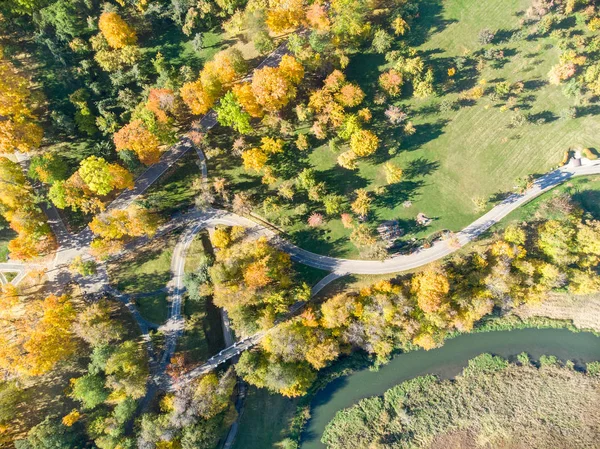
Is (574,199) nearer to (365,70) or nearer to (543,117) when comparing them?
(543,117)

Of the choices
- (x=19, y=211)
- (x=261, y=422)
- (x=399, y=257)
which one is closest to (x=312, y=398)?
(x=261, y=422)

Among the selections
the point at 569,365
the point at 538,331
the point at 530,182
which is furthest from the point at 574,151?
the point at 569,365

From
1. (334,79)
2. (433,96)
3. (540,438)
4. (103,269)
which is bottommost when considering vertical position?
(540,438)

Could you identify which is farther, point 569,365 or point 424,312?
point 569,365

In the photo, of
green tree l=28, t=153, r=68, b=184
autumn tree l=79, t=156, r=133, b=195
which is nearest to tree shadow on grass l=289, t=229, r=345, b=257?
autumn tree l=79, t=156, r=133, b=195

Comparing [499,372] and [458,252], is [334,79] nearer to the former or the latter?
[458,252]

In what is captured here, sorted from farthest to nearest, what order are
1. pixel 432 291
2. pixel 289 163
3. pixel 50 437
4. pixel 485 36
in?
pixel 289 163
pixel 485 36
pixel 432 291
pixel 50 437

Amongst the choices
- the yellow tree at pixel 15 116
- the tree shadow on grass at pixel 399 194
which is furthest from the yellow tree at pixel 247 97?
the yellow tree at pixel 15 116
